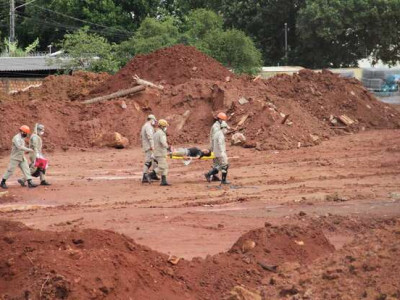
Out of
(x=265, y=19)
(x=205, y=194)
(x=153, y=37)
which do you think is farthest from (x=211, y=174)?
(x=265, y=19)

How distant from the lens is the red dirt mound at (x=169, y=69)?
1308 inches

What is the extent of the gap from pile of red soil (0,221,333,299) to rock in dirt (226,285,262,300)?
1.05 ft

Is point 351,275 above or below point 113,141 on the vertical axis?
below

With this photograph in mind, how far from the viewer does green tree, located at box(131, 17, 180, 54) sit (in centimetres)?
4384

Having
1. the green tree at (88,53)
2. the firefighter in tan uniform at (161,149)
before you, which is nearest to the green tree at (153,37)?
the green tree at (88,53)

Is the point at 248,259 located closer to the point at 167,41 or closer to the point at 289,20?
the point at 167,41

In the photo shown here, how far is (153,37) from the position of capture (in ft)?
146

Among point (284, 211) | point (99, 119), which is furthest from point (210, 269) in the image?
point (99, 119)

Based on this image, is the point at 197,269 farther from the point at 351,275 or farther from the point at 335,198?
the point at 335,198

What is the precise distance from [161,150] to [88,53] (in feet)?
75.6

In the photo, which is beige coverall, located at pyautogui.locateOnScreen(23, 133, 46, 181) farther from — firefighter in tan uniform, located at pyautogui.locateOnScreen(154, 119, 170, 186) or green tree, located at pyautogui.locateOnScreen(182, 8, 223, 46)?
green tree, located at pyautogui.locateOnScreen(182, 8, 223, 46)

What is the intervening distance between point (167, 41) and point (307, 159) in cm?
2161

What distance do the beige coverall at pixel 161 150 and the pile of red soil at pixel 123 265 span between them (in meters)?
8.51

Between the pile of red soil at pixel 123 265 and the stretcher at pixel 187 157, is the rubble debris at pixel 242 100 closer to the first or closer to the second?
the stretcher at pixel 187 157
